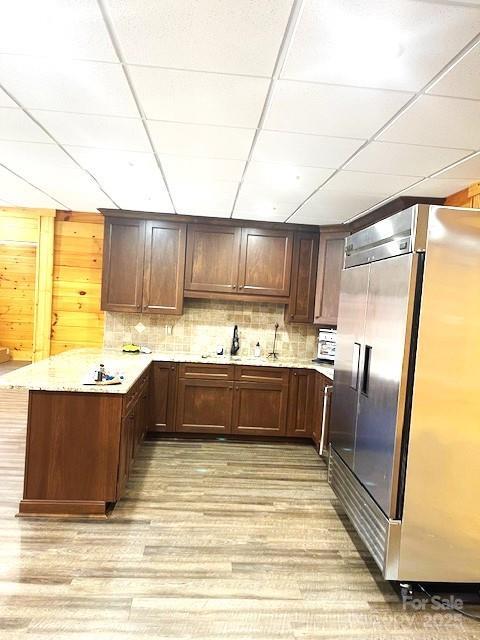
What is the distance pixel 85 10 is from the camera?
1441 mm

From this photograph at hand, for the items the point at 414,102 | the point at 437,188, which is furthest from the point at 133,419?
the point at 437,188

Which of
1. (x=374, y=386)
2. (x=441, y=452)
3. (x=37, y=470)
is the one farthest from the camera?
(x=37, y=470)

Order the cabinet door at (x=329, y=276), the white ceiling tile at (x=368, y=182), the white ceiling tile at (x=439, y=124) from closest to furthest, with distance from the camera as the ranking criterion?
the white ceiling tile at (x=439, y=124) → the white ceiling tile at (x=368, y=182) → the cabinet door at (x=329, y=276)

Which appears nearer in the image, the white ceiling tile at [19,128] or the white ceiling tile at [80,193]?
the white ceiling tile at [19,128]

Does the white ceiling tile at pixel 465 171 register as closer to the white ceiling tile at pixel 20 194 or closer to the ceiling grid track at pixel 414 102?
the ceiling grid track at pixel 414 102

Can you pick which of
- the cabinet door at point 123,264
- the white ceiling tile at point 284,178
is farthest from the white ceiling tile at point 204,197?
the cabinet door at point 123,264

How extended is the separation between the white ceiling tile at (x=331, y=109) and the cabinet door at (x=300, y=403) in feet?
9.01

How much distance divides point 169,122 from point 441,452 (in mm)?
2227

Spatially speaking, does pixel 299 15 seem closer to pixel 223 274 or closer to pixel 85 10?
pixel 85 10

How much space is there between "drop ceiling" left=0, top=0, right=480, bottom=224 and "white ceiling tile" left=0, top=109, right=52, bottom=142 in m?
0.01

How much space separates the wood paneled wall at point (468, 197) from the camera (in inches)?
118

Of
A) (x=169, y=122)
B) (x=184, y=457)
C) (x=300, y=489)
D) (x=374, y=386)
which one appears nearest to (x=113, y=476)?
(x=184, y=457)

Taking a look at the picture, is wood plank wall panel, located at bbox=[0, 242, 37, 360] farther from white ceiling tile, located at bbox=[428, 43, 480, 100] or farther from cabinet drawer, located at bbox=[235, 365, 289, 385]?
white ceiling tile, located at bbox=[428, 43, 480, 100]

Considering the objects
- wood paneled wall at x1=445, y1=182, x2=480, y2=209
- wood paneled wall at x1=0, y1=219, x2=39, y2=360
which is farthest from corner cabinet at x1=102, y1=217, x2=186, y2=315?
wood paneled wall at x1=0, y1=219, x2=39, y2=360
